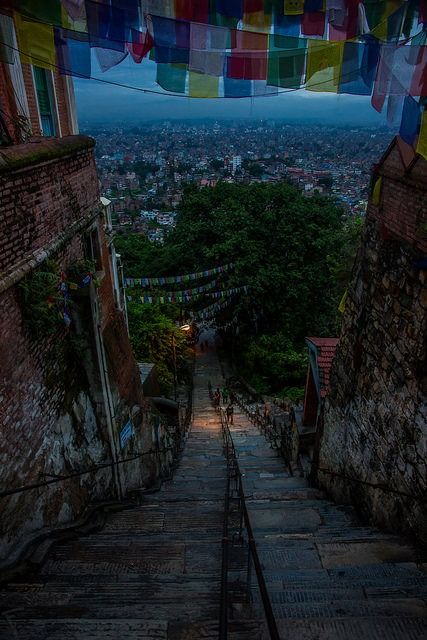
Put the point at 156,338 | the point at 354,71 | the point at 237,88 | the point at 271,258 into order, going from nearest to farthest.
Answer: the point at 354,71, the point at 237,88, the point at 156,338, the point at 271,258

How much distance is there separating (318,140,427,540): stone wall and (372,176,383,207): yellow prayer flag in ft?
0.13

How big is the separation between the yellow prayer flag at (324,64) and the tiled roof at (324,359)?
552 cm

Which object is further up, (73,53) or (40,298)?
(73,53)

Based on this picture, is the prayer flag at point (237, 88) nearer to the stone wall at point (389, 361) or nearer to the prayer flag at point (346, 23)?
the prayer flag at point (346, 23)

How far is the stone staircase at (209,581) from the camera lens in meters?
3.36

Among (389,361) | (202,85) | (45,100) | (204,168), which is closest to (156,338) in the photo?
(45,100)

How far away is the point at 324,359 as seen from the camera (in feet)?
31.9

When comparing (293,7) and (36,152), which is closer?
(293,7)

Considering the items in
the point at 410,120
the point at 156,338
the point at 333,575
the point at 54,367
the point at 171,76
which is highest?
the point at 171,76

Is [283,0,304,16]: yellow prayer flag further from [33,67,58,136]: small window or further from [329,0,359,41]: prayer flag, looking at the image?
[33,67,58,136]: small window

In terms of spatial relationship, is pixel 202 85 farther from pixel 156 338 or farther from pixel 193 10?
pixel 156 338

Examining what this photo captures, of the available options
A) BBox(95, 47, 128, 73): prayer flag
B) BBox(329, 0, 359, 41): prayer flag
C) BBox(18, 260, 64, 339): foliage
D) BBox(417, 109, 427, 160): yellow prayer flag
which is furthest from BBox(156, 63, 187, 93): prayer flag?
BBox(417, 109, 427, 160): yellow prayer flag

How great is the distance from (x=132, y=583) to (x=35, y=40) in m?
6.09

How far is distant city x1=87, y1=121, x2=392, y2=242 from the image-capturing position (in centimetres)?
4988
